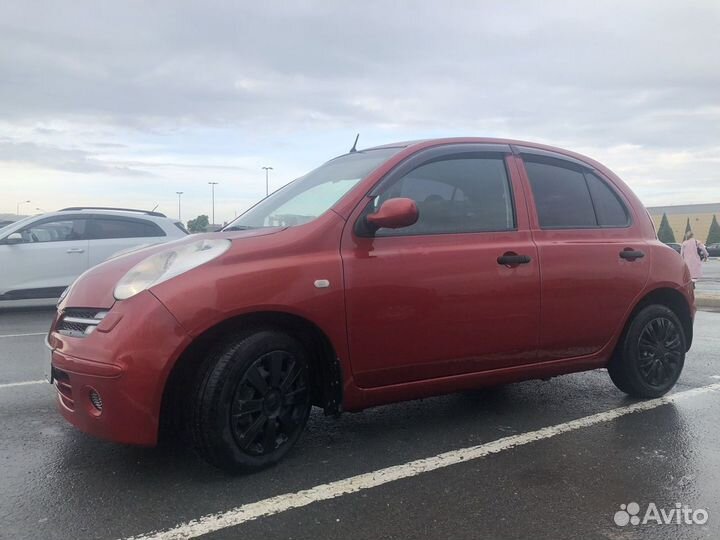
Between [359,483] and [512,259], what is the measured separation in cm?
161

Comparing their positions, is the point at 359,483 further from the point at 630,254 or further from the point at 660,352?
the point at 660,352

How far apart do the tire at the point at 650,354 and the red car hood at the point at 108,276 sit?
104 inches

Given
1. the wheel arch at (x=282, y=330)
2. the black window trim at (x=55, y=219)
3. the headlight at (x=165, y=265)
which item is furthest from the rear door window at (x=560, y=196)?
the black window trim at (x=55, y=219)

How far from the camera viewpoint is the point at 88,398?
9.87ft

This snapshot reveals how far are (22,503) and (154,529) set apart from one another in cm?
70

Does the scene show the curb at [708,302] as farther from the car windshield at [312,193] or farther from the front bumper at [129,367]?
the front bumper at [129,367]

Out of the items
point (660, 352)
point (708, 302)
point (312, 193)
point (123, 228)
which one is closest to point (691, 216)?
point (708, 302)

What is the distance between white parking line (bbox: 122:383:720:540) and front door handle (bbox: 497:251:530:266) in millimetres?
1032

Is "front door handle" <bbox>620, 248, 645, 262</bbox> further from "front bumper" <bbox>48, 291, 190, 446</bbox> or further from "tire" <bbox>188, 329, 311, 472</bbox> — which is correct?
"front bumper" <bbox>48, 291, 190, 446</bbox>

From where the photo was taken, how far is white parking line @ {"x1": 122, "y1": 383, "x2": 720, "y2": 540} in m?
2.66

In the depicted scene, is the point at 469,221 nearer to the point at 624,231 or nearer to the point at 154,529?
the point at 624,231

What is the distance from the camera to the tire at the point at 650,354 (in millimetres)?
4492

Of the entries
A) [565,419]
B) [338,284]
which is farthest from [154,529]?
[565,419]

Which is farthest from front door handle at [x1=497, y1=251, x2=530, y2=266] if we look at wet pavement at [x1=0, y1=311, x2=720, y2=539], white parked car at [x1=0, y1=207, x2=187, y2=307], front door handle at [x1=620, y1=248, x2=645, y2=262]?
white parked car at [x1=0, y1=207, x2=187, y2=307]
